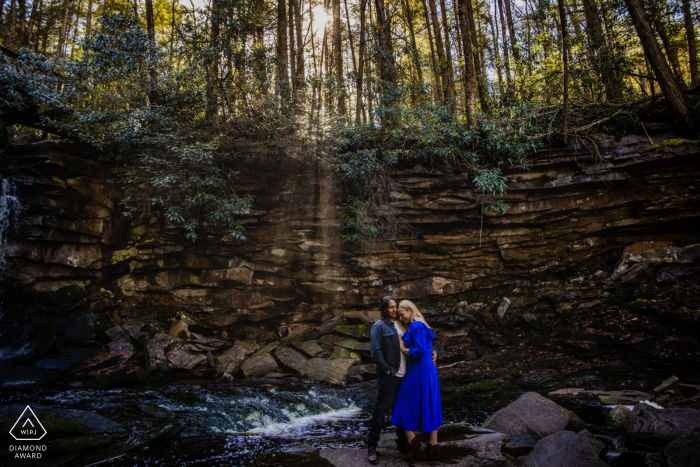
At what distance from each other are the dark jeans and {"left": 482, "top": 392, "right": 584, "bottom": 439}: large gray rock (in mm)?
1873

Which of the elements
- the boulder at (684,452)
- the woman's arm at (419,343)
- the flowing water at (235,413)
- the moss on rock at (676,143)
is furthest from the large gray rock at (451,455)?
the moss on rock at (676,143)

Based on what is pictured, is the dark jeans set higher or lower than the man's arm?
lower

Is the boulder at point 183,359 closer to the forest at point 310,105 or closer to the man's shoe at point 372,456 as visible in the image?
the forest at point 310,105

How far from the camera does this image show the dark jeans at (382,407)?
378 cm


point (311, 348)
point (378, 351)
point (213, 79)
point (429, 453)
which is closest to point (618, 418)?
point (429, 453)

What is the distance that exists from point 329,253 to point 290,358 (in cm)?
363

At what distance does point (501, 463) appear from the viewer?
3.62 metres

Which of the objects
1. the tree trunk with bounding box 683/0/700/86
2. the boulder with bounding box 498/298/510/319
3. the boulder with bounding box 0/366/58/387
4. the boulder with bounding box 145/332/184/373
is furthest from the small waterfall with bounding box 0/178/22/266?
the tree trunk with bounding box 683/0/700/86

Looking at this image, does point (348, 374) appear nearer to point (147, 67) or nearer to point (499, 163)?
point (499, 163)

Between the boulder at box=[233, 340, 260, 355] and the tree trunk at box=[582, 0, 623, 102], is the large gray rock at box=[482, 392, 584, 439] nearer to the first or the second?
the boulder at box=[233, 340, 260, 355]

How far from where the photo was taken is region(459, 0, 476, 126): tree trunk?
10.0 m

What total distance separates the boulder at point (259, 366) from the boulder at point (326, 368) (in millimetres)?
858

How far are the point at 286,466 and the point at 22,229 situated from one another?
1076cm

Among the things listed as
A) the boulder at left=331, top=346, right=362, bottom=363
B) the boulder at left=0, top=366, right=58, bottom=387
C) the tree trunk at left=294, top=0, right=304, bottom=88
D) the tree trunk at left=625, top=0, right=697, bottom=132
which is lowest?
the boulder at left=331, top=346, right=362, bottom=363
